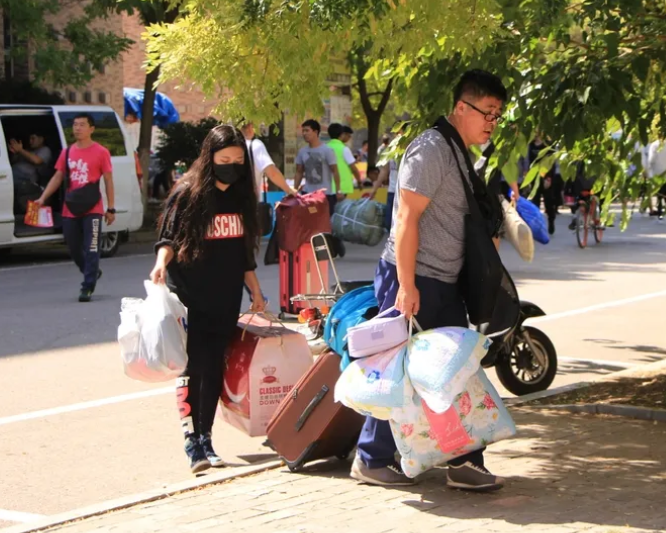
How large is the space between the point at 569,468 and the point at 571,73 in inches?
84.2

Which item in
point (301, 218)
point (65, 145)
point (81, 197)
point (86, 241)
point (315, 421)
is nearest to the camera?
point (315, 421)

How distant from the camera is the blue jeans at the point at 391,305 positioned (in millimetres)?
5820

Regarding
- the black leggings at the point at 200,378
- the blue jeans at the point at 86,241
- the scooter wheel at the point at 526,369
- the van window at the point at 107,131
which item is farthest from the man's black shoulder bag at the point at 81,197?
the black leggings at the point at 200,378

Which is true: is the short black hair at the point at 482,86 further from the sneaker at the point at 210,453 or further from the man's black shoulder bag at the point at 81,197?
the man's black shoulder bag at the point at 81,197

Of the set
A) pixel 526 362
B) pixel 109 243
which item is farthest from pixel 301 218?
pixel 109 243

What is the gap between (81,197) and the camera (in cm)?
1326

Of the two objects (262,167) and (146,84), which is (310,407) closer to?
(262,167)

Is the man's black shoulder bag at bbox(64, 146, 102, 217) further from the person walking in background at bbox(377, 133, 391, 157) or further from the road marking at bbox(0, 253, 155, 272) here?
the road marking at bbox(0, 253, 155, 272)

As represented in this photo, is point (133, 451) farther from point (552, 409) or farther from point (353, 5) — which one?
point (353, 5)

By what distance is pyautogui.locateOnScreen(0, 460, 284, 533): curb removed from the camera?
18.6 ft

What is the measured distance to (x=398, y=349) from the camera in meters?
5.64

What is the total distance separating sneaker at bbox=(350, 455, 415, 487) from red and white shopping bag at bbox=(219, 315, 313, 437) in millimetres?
907

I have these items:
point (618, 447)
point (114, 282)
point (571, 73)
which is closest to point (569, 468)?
point (618, 447)

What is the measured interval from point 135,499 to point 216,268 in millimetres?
1317
